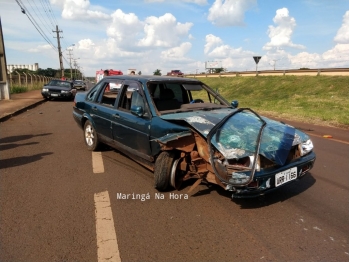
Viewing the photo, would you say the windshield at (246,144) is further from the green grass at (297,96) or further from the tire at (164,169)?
the green grass at (297,96)

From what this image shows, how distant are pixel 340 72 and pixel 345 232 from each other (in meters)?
26.3

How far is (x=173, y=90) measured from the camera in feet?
17.3

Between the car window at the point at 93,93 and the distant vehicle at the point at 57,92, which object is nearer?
the car window at the point at 93,93

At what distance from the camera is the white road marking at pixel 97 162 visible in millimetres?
5074

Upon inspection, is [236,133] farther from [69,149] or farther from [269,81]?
[269,81]

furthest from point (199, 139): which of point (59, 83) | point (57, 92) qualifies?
point (59, 83)

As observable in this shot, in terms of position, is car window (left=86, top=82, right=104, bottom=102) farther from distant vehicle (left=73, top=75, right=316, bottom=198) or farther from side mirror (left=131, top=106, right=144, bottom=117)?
side mirror (left=131, top=106, right=144, bottom=117)

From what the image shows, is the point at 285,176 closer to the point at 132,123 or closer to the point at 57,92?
the point at 132,123

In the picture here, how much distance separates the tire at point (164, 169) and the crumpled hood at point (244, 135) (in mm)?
518

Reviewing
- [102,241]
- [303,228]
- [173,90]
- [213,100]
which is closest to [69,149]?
[173,90]

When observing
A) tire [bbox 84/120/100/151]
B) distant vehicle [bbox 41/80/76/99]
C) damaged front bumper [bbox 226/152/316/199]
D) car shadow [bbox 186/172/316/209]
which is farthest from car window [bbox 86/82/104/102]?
distant vehicle [bbox 41/80/76/99]

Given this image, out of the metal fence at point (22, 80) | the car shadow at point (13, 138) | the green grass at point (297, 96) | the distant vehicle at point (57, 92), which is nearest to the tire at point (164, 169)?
the car shadow at point (13, 138)

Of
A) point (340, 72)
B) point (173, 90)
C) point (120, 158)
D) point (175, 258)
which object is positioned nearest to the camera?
point (175, 258)

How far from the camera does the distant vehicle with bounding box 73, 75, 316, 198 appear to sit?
11.2 ft
